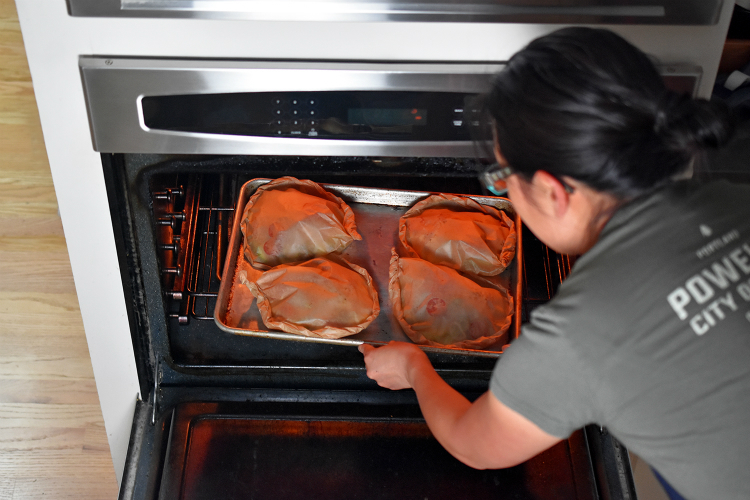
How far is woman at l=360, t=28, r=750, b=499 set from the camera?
60 cm

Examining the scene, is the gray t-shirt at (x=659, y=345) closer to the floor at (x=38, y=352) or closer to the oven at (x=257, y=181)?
the oven at (x=257, y=181)

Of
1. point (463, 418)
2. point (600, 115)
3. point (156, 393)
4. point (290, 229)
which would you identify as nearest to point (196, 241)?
point (290, 229)

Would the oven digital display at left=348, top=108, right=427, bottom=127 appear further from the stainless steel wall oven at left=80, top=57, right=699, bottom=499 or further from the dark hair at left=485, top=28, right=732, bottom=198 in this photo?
the dark hair at left=485, top=28, right=732, bottom=198

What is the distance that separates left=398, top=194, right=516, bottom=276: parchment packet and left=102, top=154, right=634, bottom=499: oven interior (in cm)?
13

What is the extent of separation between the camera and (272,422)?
109cm

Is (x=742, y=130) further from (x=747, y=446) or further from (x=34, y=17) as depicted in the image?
(x=34, y=17)

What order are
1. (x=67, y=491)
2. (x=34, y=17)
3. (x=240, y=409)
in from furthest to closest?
1. (x=67, y=491)
2. (x=240, y=409)
3. (x=34, y=17)

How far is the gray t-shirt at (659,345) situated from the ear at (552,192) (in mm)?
53


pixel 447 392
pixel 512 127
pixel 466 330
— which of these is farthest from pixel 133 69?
pixel 466 330

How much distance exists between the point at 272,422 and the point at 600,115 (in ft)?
2.51

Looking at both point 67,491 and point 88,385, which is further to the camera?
point 88,385

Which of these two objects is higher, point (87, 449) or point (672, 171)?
point (672, 171)

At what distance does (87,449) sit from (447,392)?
1206 millimetres

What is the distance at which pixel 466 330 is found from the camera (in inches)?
44.3
